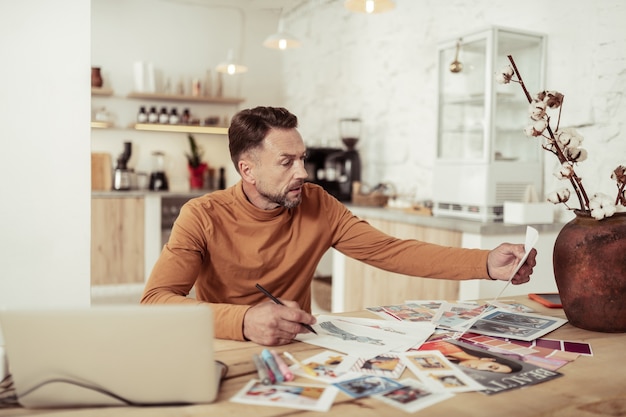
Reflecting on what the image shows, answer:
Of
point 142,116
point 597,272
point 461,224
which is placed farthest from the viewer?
point 142,116

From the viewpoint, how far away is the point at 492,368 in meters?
1.20

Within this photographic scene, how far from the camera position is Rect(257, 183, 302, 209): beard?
183cm

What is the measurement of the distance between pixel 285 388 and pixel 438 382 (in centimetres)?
30

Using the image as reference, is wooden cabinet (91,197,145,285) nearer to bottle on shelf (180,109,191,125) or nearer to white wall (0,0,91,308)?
bottle on shelf (180,109,191,125)

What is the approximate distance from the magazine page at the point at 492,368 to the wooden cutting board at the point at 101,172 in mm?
4734

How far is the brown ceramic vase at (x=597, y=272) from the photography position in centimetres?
150

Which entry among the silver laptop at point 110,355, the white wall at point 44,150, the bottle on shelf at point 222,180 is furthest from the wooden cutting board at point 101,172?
the silver laptop at point 110,355

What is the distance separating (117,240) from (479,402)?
4.54 metres

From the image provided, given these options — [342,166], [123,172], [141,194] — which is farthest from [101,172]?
[342,166]

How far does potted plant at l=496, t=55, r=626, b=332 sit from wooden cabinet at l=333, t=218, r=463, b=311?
142 centimetres

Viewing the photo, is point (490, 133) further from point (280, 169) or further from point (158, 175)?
point (158, 175)

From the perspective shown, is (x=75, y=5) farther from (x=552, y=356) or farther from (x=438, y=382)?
(x=552, y=356)

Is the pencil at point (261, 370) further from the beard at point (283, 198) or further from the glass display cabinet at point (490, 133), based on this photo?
the glass display cabinet at point (490, 133)

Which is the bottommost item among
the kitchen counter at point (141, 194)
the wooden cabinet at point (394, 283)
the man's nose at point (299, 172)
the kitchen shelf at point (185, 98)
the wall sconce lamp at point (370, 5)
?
the wooden cabinet at point (394, 283)
